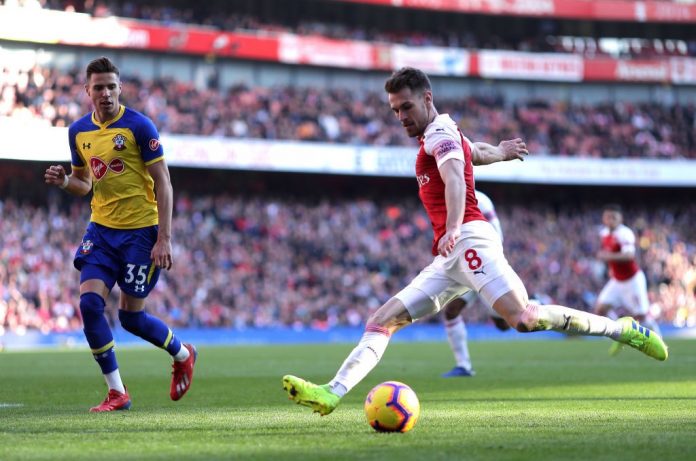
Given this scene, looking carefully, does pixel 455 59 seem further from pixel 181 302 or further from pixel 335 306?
pixel 181 302

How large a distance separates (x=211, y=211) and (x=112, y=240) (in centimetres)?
2988

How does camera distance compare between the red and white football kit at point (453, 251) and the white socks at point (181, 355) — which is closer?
the red and white football kit at point (453, 251)

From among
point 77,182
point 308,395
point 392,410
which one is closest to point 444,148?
Result: point 392,410

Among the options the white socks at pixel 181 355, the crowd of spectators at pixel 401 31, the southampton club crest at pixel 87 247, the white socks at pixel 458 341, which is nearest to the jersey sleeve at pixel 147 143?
the southampton club crest at pixel 87 247

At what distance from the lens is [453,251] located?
7785 millimetres

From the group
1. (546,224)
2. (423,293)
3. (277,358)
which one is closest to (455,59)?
(546,224)

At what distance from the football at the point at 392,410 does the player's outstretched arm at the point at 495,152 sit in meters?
2.07

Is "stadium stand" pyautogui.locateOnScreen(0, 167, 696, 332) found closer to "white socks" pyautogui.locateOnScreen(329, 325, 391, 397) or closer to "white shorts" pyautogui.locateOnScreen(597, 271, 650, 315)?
"white shorts" pyautogui.locateOnScreen(597, 271, 650, 315)

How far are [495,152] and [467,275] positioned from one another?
48.3 inches

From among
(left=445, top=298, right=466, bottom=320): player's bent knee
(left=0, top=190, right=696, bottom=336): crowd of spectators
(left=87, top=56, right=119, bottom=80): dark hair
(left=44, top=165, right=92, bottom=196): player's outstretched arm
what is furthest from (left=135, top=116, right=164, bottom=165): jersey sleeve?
(left=0, top=190, right=696, bottom=336): crowd of spectators

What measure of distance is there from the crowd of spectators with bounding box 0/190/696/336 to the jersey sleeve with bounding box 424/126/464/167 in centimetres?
2402

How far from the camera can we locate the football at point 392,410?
707 centimetres

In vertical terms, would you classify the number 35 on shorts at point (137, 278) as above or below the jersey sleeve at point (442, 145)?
below

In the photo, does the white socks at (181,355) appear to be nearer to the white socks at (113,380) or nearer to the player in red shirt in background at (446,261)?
the white socks at (113,380)
